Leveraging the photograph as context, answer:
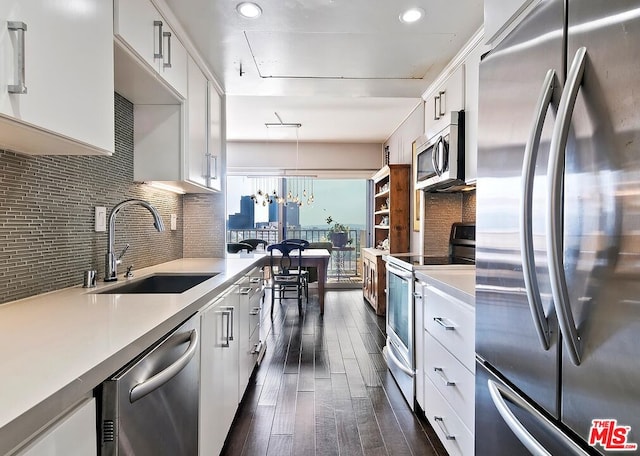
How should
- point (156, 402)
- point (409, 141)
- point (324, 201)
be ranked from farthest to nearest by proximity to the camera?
point (324, 201) < point (409, 141) < point (156, 402)

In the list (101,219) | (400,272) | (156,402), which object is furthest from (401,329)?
(101,219)

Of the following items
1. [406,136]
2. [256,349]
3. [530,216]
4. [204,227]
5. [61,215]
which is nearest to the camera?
[530,216]

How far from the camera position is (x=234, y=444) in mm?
1850

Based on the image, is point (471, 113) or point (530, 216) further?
point (471, 113)

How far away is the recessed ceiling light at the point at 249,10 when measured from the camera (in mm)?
1823

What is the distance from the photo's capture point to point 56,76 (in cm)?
102

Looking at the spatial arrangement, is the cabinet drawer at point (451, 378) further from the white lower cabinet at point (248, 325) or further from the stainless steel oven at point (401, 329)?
the white lower cabinet at point (248, 325)

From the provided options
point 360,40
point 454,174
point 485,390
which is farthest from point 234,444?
point 360,40

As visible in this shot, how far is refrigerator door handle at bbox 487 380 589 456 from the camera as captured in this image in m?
0.74

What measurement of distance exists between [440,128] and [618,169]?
1.81 metres

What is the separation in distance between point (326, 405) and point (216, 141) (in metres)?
2.06

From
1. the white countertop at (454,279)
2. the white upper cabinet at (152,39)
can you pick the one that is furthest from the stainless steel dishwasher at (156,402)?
the white upper cabinet at (152,39)

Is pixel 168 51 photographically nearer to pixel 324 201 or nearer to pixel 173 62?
pixel 173 62

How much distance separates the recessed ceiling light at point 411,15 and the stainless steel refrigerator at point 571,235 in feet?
3.42
